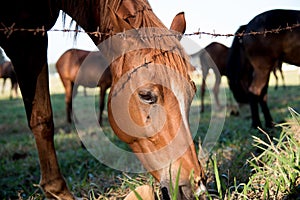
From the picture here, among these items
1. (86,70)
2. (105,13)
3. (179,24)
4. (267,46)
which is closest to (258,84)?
(267,46)

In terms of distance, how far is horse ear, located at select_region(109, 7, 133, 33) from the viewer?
6.46 ft

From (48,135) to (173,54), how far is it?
145cm

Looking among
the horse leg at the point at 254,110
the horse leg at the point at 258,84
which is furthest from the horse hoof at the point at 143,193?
the horse leg at the point at 254,110

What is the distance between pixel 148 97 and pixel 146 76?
11 centimetres

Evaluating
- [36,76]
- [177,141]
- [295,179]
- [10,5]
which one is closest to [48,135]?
[36,76]

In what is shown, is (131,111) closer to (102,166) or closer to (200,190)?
(200,190)

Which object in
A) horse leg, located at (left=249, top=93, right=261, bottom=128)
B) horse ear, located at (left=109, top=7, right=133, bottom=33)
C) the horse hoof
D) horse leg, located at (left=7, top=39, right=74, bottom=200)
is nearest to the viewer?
the horse hoof

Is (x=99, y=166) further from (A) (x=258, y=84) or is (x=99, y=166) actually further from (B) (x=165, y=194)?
(A) (x=258, y=84)

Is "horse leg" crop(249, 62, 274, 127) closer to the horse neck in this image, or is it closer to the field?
the field

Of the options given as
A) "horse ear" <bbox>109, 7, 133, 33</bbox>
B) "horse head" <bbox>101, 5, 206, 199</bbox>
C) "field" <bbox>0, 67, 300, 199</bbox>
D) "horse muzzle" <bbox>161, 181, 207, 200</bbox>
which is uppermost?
"horse ear" <bbox>109, 7, 133, 33</bbox>

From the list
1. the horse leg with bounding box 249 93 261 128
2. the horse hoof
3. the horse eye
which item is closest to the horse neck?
the horse eye

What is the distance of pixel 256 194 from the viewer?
204cm

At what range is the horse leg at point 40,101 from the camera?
2.61m

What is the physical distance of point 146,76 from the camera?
6.15 feet
